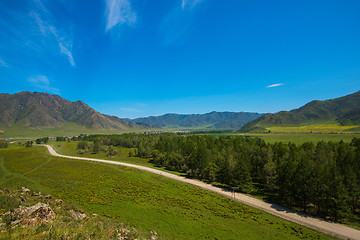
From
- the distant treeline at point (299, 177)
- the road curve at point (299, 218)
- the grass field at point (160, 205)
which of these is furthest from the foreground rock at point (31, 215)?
the distant treeline at point (299, 177)

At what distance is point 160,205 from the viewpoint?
Answer: 45281mm

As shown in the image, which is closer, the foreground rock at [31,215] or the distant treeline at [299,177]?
the foreground rock at [31,215]

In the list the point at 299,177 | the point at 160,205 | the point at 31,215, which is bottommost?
the point at 160,205

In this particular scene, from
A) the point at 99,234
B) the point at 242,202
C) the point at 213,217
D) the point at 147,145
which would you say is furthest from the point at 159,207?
the point at 147,145

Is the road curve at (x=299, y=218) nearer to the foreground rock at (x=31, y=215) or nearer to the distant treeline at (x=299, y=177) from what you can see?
the distant treeline at (x=299, y=177)

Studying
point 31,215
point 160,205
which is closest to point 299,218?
point 160,205

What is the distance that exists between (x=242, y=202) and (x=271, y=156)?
32572mm

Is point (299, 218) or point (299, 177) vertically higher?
point (299, 177)

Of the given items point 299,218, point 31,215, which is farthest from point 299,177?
point 31,215

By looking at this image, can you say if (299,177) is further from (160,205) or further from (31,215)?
(31,215)

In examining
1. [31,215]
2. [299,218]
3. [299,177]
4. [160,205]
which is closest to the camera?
[31,215]

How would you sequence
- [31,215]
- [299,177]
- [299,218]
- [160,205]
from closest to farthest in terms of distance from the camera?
[31,215] < [299,218] < [299,177] < [160,205]

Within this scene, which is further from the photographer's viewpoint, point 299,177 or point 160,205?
point 160,205

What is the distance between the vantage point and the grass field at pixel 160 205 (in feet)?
110
